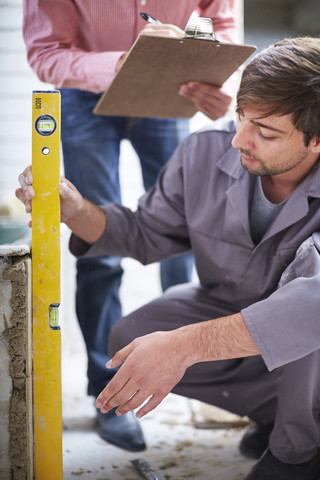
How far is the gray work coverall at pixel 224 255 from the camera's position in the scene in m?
1.16

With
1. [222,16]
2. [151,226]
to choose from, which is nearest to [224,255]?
[151,226]

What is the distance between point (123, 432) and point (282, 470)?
41 centimetres

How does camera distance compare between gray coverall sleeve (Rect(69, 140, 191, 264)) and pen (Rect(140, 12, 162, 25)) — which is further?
gray coverall sleeve (Rect(69, 140, 191, 264))

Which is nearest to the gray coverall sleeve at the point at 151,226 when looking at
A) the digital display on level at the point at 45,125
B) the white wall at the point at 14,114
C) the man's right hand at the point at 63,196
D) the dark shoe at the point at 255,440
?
the man's right hand at the point at 63,196

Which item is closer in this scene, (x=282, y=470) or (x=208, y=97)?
(x=282, y=470)

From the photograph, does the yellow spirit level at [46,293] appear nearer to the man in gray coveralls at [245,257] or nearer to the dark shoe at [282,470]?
the man in gray coveralls at [245,257]

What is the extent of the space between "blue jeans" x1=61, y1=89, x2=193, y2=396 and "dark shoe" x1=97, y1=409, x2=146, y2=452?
120 mm

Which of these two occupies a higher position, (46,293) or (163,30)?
(163,30)

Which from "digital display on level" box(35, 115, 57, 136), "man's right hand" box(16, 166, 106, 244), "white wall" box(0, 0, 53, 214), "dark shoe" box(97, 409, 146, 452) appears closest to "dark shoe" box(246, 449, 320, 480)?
"dark shoe" box(97, 409, 146, 452)

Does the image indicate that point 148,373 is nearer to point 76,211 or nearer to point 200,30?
point 76,211

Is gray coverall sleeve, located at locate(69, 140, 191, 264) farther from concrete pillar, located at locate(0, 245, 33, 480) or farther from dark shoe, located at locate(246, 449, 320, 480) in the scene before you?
dark shoe, located at locate(246, 449, 320, 480)

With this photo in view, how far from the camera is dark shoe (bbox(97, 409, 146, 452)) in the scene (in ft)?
4.51

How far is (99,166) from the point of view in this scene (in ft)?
4.87

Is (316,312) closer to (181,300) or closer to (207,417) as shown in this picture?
(181,300)
